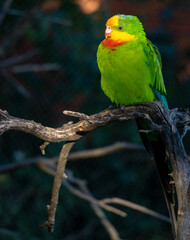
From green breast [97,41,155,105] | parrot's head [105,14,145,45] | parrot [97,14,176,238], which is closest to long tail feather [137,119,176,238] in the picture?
parrot [97,14,176,238]

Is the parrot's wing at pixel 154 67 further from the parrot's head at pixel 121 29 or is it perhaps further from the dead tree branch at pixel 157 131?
the dead tree branch at pixel 157 131

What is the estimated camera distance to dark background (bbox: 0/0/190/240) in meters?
2.67

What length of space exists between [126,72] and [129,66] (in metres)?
0.03

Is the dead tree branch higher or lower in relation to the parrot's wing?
lower

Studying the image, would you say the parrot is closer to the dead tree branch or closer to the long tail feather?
the long tail feather

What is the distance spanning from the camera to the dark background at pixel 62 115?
8.75ft

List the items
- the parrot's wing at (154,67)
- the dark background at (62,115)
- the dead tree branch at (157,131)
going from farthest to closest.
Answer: the dark background at (62,115) < the parrot's wing at (154,67) < the dead tree branch at (157,131)

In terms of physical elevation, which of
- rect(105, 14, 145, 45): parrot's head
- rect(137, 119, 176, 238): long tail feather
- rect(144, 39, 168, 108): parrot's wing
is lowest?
rect(137, 119, 176, 238): long tail feather

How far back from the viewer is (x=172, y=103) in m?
2.93

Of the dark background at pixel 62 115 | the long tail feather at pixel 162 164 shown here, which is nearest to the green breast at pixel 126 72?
the long tail feather at pixel 162 164

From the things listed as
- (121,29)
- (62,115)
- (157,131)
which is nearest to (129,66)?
(121,29)

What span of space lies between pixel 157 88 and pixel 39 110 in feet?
4.03

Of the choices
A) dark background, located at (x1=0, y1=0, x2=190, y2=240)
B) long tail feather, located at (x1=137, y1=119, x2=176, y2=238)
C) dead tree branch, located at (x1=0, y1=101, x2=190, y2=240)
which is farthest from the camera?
dark background, located at (x1=0, y1=0, x2=190, y2=240)

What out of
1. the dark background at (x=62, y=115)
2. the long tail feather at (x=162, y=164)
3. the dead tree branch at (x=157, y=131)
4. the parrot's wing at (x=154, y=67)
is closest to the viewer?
the dead tree branch at (x=157, y=131)
